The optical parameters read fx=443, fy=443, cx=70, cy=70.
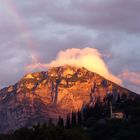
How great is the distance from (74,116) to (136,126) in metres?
42.5

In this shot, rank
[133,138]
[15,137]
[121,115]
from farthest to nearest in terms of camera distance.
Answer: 1. [121,115]
2. [133,138]
3. [15,137]

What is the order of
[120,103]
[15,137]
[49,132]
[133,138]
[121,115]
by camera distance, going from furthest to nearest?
[120,103], [121,115], [133,138], [15,137], [49,132]

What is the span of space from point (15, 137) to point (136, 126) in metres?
54.2

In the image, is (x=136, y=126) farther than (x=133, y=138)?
Yes

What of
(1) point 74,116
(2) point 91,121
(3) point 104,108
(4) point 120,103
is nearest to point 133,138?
(2) point 91,121

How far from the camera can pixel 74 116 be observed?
169375 millimetres

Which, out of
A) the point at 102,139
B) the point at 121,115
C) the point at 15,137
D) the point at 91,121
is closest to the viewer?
the point at 15,137

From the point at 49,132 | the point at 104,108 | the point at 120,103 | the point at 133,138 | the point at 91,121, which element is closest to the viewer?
the point at 49,132

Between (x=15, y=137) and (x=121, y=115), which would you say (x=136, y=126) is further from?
(x=15, y=137)

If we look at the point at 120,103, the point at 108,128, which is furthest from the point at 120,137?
the point at 120,103

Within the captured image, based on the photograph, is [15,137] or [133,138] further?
[133,138]

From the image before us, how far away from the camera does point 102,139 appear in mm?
129250

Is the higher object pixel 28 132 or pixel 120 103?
pixel 120 103

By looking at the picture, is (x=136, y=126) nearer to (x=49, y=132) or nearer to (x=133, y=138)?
(x=133, y=138)
